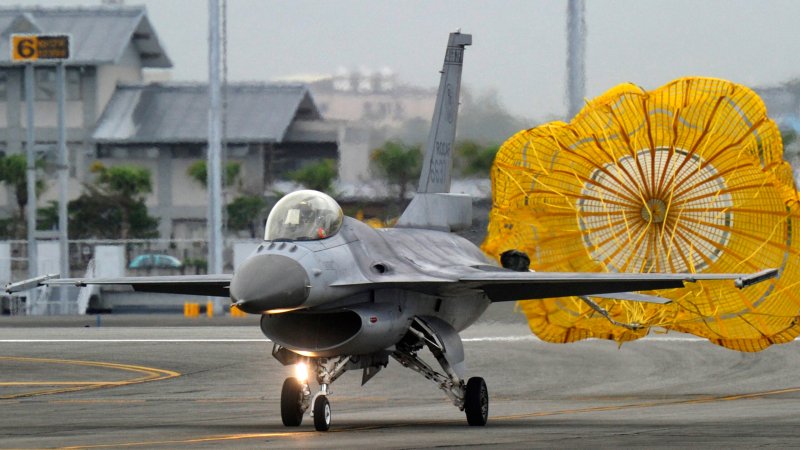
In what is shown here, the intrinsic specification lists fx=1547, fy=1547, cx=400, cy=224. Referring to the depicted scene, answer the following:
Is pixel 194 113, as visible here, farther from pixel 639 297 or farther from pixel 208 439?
pixel 208 439

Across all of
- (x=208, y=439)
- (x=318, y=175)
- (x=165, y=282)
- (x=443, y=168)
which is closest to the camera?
(x=208, y=439)

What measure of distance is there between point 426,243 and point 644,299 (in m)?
3.26

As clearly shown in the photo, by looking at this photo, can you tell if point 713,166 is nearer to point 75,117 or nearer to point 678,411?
point 678,411

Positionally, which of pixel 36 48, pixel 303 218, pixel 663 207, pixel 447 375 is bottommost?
pixel 447 375

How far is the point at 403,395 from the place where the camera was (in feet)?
85.4

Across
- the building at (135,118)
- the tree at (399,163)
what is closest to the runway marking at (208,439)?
the tree at (399,163)

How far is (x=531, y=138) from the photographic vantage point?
29.1 meters

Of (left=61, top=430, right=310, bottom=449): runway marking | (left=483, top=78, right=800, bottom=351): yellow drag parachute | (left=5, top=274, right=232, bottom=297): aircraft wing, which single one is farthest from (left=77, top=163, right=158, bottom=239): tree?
(left=61, top=430, right=310, bottom=449): runway marking

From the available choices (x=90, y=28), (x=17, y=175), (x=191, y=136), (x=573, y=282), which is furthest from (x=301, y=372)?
(x=90, y=28)

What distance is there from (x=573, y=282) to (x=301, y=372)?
3701 mm

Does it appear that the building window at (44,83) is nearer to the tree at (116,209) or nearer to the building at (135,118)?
the building at (135,118)

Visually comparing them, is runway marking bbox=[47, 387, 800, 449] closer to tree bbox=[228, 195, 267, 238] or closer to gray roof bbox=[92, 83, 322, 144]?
tree bbox=[228, 195, 267, 238]

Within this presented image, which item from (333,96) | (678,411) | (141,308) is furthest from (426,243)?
(141,308)

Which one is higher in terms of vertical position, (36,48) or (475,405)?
(36,48)
